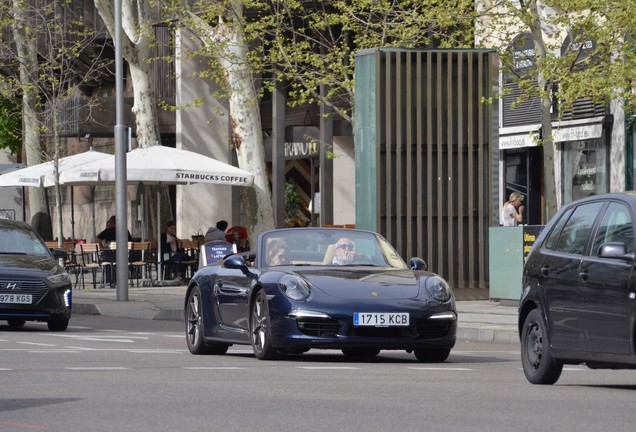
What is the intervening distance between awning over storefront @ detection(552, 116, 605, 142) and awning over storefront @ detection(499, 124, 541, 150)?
48.0 inches

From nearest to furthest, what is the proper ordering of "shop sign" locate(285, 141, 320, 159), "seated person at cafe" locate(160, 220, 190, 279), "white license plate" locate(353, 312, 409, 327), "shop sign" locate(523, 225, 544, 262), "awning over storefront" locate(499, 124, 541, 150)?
1. "white license plate" locate(353, 312, 409, 327)
2. "shop sign" locate(523, 225, 544, 262)
3. "seated person at cafe" locate(160, 220, 190, 279)
4. "awning over storefront" locate(499, 124, 541, 150)
5. "shop sign" locate(285, 141, 320, 159)

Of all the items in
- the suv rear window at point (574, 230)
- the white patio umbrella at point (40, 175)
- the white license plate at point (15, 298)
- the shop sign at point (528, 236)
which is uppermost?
the white patio umbrella at point (40, 175)

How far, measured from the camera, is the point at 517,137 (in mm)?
38156

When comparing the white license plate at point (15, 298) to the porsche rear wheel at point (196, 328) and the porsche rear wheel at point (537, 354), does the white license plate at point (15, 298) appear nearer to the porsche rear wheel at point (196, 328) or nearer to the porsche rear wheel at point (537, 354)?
the porsche rear wheel at point (196, 328)

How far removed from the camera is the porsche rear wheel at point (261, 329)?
1593cm

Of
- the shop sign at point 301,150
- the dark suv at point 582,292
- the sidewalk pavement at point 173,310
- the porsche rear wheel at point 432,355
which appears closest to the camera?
the dark suv at point 582,292

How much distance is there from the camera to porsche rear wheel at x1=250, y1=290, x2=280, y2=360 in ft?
52.3

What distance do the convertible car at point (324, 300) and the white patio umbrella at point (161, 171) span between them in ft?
53.1

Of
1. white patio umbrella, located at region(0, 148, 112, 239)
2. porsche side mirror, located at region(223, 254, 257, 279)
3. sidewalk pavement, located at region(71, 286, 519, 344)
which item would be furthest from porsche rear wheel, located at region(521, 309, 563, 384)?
white patio umbrella, located at region(0, 148, 112, 239)

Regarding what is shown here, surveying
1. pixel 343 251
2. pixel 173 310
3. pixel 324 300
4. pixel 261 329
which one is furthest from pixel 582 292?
pixel 173 310

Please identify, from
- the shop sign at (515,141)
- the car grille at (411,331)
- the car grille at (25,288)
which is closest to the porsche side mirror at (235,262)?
the car grille at (411,331)

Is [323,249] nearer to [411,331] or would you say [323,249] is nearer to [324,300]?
[324,300]

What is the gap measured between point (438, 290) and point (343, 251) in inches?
52.1

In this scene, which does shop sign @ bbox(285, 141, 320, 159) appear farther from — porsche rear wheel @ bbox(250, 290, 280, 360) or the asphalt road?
porsche rear wheel @ bbox(250, 290, 280, 360)
